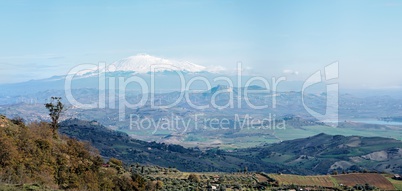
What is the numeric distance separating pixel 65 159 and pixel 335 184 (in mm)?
42372

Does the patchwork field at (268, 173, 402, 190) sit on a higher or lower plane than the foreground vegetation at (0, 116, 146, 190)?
lower

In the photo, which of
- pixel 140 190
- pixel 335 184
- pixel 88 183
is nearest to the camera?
pixel 88 183

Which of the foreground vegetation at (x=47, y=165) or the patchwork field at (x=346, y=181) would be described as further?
the patchwork field at (x=346, y=181)

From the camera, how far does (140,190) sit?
142 ft

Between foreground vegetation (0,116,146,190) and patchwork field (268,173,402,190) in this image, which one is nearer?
foreground vegetation (0,116,146,190)

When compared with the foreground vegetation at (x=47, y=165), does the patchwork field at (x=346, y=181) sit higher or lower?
lower

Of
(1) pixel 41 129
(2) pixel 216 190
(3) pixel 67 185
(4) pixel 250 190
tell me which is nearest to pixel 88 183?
(3) pixel 67 185

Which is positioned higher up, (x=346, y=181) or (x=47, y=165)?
(x=47, y=165)

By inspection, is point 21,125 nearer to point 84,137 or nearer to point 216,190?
point 216,190

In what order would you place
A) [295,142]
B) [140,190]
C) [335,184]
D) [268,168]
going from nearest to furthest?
[140,190] → [335,184] → [268,168] → [295,142]

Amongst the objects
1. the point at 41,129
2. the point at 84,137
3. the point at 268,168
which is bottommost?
the point at 268,168

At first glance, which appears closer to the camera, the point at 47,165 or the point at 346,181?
the point at 47,165

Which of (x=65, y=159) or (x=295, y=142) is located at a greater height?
(x=65, y=159)

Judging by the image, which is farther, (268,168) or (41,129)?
(268,168)
